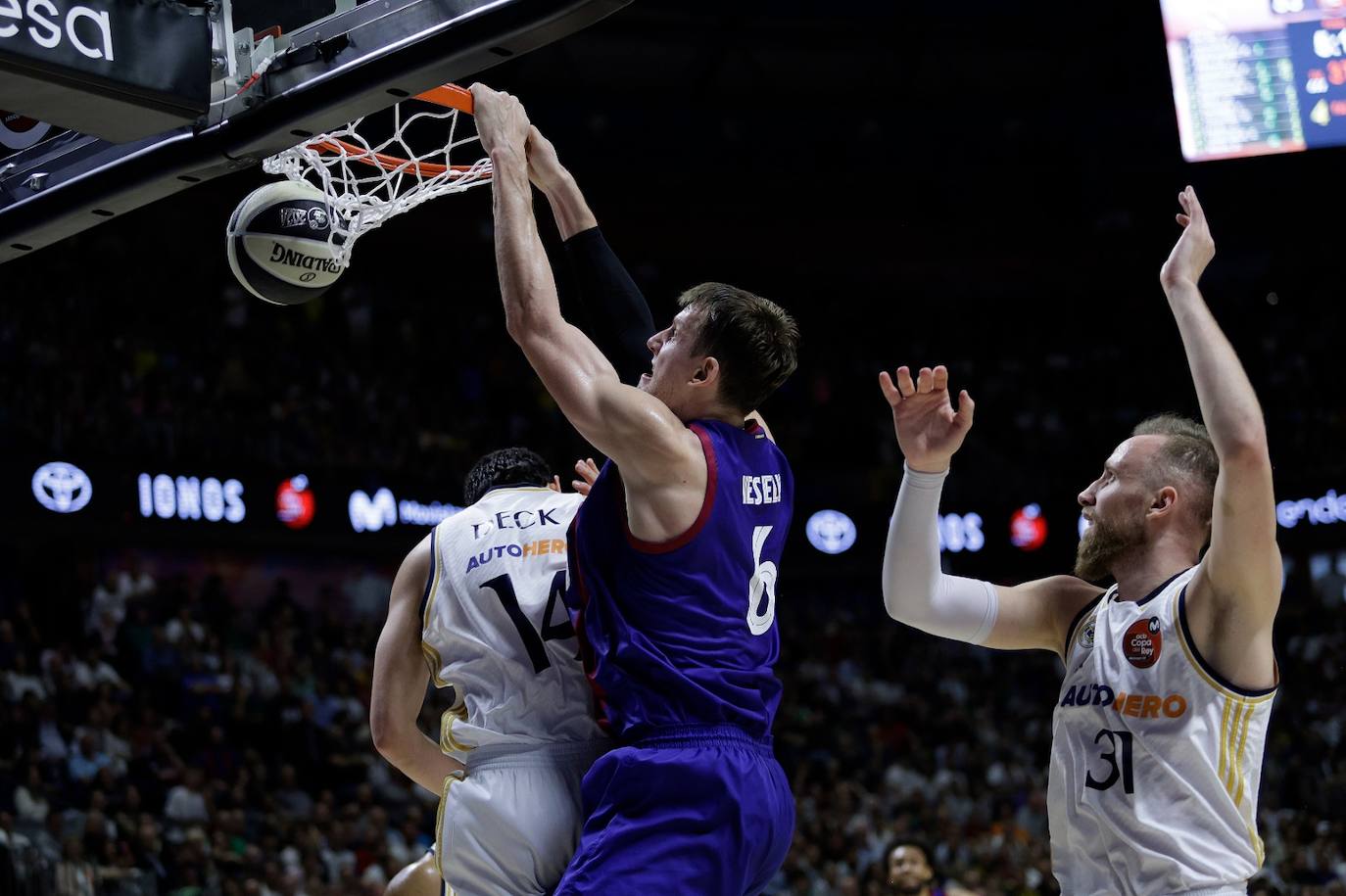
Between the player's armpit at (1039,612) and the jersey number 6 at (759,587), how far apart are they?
638 millimetres

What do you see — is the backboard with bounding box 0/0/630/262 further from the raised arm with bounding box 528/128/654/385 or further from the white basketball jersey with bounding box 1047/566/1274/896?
the white basketball jersey with bounding box 1047/566/1274/896

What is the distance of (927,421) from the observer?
3637mm

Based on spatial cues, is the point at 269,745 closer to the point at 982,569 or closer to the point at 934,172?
the point at 982,569

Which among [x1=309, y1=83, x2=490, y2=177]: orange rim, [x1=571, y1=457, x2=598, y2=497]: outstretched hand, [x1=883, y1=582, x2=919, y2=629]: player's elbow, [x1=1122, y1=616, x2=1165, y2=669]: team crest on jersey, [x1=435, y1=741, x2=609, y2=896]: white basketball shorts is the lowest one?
[x1=435, y1=741, x2=609, y2=896]: white basketball shorts

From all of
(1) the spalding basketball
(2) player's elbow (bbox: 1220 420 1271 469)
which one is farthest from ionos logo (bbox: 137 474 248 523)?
(2) player's elbow (bbox: 1220 420 1271 469)

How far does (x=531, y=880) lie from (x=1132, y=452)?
5.70 feet

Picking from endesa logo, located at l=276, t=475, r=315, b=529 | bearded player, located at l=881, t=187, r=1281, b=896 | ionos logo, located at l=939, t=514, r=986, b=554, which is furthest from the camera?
ionos logo, located at l=939, t=514, r=986, b=554

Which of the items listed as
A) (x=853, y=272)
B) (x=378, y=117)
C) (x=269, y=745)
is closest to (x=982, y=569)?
(x=853, y=272)

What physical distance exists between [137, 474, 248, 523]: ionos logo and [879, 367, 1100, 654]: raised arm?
13.0m

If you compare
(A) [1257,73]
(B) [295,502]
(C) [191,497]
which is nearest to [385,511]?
(B) [295,502]

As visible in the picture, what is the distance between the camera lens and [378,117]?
4.88 meters

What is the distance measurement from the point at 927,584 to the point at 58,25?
2.34m

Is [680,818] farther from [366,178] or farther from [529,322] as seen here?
[366,178]

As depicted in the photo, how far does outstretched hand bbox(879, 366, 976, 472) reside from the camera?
3.59m
